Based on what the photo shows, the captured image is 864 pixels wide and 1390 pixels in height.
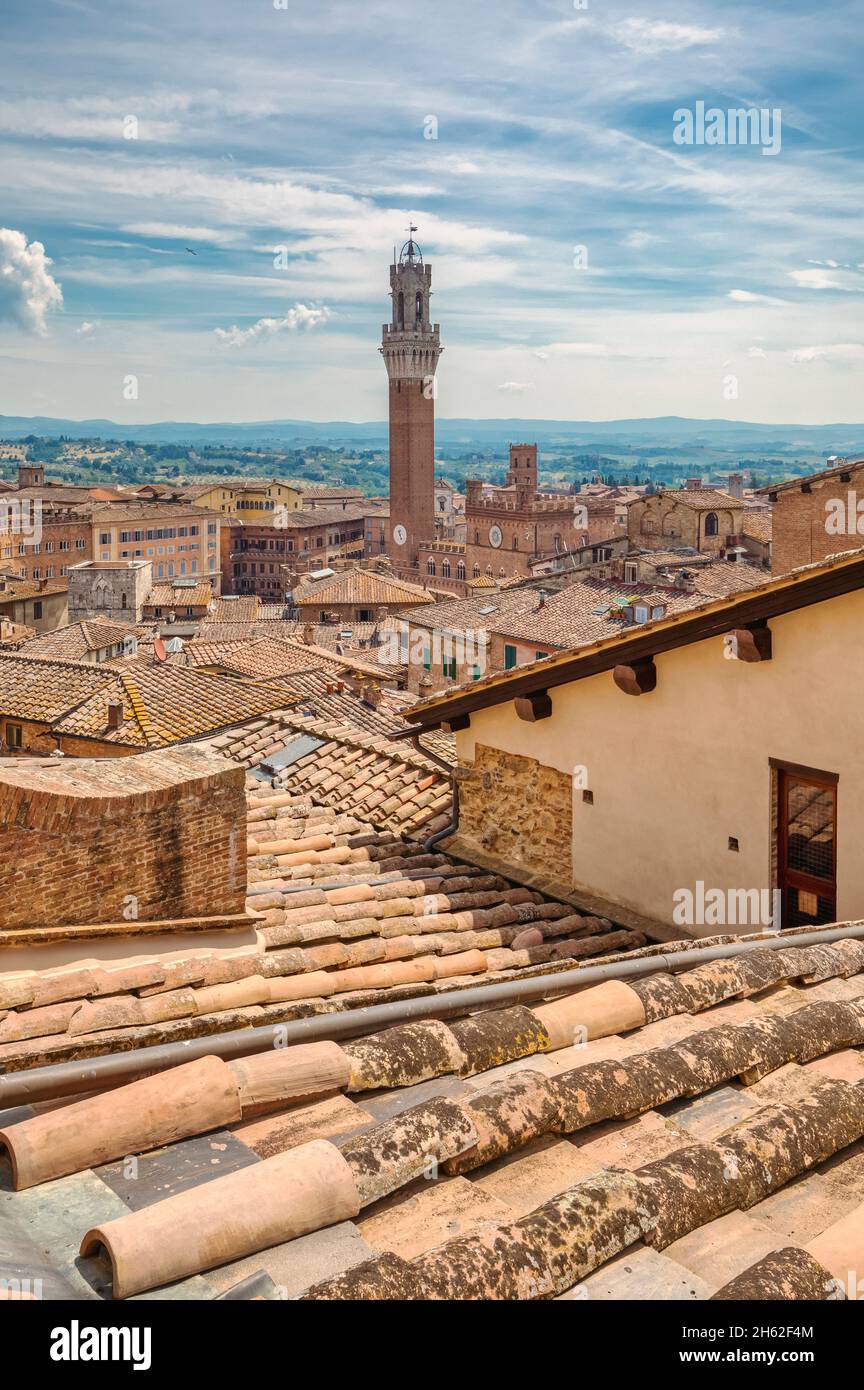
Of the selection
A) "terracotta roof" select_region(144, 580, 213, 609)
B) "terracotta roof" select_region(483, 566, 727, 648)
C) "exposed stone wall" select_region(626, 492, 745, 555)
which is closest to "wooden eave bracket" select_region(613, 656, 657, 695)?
"terracotta roof" select_region(483, 566, 727, 648)

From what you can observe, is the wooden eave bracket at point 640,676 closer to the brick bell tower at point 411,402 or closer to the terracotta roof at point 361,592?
the terracotta roof at point 361,592

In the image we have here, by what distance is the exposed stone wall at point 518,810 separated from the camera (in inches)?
347

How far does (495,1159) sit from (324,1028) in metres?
0.84

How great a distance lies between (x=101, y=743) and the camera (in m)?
19.6

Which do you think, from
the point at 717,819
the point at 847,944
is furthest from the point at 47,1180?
the point at 717,819

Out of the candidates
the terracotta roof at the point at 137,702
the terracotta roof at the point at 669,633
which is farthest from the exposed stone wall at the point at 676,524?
the terracotta roof at the point at 669,633

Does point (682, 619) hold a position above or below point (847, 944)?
above

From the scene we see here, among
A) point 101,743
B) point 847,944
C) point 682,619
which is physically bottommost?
point 101,743

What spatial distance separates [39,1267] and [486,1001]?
199cm

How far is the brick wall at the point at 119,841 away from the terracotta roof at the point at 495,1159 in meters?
1.77

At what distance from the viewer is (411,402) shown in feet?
397

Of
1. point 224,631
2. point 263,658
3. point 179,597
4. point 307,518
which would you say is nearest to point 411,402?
point 307,518

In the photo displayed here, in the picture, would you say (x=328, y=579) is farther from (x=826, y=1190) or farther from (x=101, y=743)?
(x=826, y=1190)

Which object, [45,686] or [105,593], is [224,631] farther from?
[45,686]
